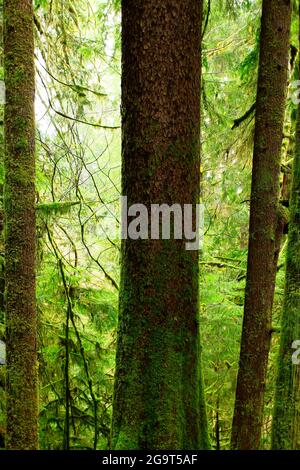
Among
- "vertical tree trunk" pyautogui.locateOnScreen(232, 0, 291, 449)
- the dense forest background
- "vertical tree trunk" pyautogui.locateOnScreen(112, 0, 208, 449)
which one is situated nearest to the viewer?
"vertical tree trunk" pyautogui.locateOnScreen(112, 0, 208, 449)

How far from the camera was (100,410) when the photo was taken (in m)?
8.10

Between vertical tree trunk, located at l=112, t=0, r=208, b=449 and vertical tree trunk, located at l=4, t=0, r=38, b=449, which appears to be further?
vertical tree trunk, located at l=4, t=0, r=38, b=449

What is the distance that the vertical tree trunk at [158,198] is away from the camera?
11.1 ft

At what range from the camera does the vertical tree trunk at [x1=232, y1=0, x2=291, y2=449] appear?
15.3 ft

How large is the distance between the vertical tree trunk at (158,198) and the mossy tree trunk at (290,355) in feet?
2.20

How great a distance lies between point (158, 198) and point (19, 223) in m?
1.89

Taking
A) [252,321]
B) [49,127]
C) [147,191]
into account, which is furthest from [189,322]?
[49,127]

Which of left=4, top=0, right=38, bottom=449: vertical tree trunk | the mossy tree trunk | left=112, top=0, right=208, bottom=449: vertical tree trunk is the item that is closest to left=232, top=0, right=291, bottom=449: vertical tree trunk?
the mossy tree trunk

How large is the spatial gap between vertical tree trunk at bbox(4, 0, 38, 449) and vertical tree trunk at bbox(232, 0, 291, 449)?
2136mm

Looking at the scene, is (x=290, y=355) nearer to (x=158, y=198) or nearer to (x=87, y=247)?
(x=158, y=198)

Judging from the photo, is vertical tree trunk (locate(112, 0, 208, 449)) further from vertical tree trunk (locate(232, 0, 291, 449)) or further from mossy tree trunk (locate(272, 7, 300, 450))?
vertical tree trunk (locate(232, 0, 291, 449))

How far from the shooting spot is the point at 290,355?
11.6 feet

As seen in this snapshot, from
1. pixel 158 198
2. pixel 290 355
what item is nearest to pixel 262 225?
pixel 290 355
